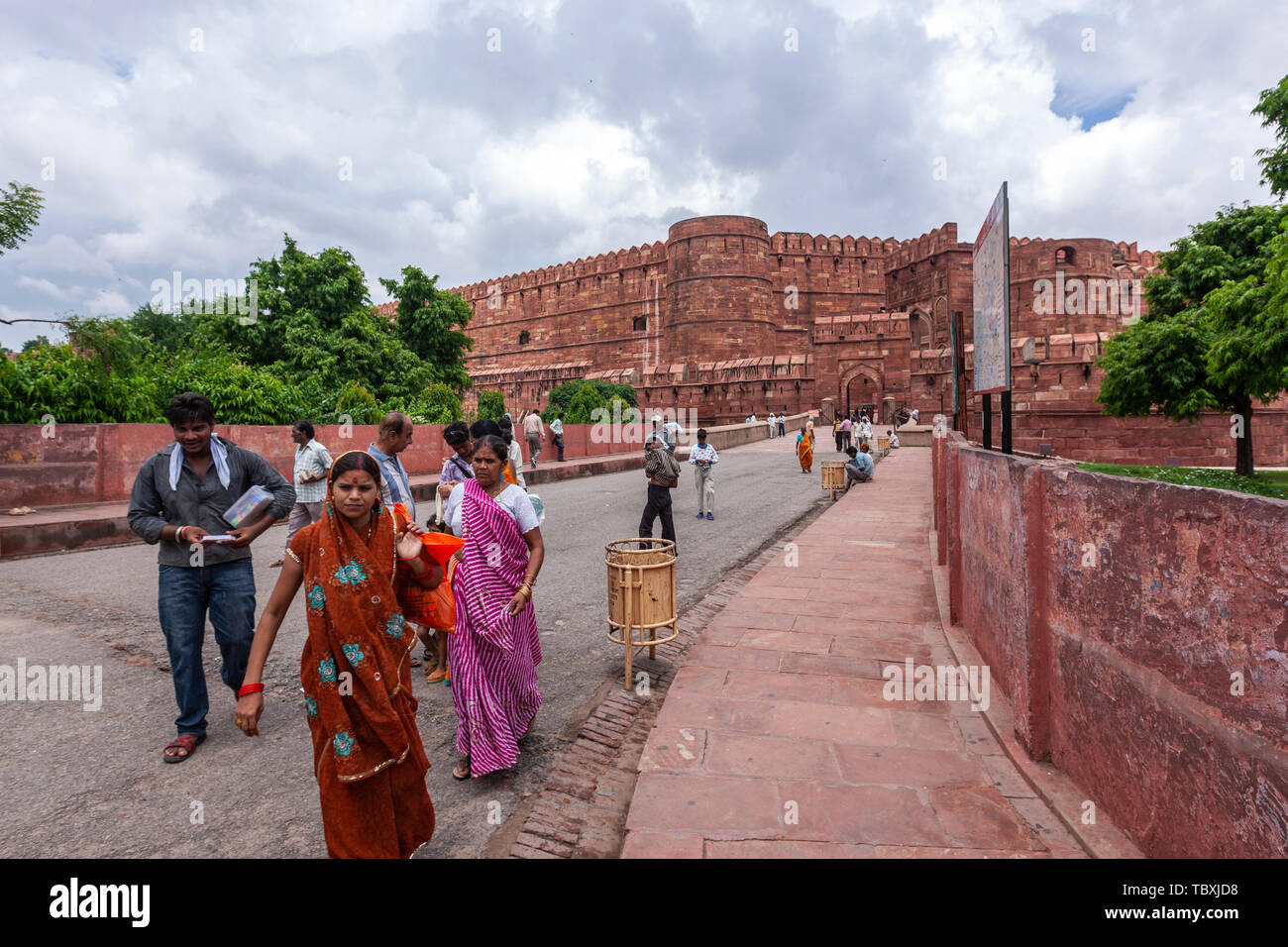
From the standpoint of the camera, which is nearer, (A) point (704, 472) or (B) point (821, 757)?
(B) point (821, 757)

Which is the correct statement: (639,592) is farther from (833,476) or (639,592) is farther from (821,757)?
(833,476)

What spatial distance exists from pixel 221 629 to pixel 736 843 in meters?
2.40

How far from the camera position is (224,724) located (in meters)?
3.23

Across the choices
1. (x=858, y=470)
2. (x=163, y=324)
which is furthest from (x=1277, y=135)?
(x=163, y=324)

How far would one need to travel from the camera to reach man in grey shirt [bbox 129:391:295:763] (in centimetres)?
294

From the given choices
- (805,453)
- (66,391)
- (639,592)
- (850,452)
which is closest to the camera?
(639,592)

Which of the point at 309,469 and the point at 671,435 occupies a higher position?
the point at 671,435

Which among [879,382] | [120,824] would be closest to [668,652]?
[120,824]

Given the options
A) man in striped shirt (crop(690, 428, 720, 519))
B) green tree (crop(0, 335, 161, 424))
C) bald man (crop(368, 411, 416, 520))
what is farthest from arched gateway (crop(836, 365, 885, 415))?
bald man (crop(368, 411, 416, 520))

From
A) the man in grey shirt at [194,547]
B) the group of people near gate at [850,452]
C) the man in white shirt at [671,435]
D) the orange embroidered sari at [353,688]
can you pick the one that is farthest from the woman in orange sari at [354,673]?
the group of people near gate at [850,452]

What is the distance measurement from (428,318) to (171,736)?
24.1 m

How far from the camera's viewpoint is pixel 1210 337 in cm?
1745

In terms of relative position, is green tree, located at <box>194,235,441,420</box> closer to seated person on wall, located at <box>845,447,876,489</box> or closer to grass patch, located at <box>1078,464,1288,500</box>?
seated person on wall, located at <box>845,447,876,489</box>

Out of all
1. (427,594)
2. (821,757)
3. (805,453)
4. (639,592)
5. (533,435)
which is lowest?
(821,757)
